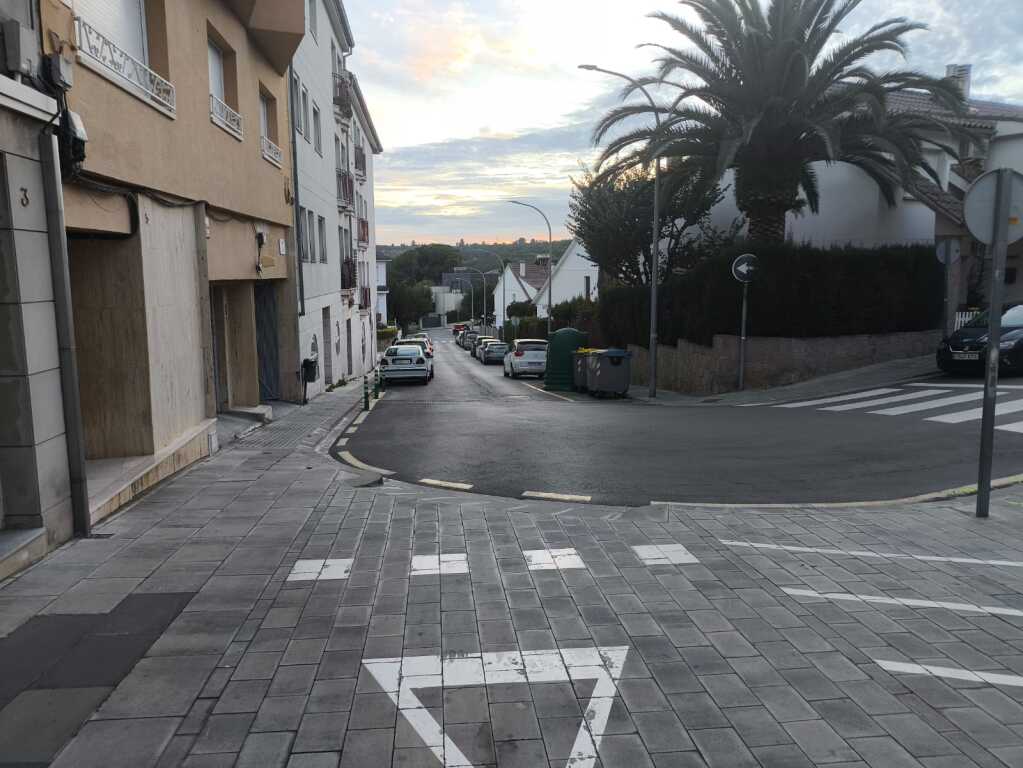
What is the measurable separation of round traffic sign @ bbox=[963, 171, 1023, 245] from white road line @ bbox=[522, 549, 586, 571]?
452 centimetres

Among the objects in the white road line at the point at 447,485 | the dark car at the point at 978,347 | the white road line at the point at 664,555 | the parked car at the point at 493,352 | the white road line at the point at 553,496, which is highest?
the dark car at the point at 978,347

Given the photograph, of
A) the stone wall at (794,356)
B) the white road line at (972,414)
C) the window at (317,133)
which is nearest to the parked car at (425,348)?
the window at (317,133)

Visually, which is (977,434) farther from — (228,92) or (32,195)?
(228,92)

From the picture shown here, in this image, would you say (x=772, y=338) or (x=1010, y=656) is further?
(x=772, y=338)

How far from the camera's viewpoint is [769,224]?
20.4 meters

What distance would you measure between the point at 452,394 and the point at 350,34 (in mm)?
16599

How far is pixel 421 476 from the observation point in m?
9.55

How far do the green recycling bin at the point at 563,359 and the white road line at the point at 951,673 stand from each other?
2105 cm

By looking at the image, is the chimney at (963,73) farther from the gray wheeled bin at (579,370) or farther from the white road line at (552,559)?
the white road line at (552,559)

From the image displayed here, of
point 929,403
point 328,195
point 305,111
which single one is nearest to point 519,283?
point 328,195

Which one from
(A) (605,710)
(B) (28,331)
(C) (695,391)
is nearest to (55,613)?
(B) (28,331)

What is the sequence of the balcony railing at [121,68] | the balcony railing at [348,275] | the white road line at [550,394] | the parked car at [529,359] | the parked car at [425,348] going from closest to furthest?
the balcony railing at [121,68] → the white road line at [550,394] → the balcony railing at [348,275] → the parked car at [425,348] → the parked car at [529,359]

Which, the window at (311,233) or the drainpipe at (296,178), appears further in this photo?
the window at (311,233)

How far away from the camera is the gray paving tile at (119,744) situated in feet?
11.1
